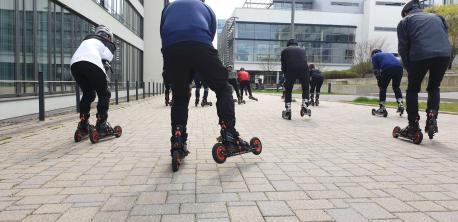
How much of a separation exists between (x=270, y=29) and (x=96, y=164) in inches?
2680

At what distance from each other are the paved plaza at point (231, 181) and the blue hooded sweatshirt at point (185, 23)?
1.29 meters

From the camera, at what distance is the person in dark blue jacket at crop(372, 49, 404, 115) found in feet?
32.8

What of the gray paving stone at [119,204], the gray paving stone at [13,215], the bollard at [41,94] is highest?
the bollard at [41,94]

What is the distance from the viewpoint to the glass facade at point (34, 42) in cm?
999

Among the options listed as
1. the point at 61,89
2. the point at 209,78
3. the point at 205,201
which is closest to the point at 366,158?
the point at 209,78

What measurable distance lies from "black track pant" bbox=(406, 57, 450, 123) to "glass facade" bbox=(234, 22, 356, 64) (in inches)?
2475

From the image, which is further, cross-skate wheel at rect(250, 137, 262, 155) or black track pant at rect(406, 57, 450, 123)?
black track pant at rect(406, 57, 450, 123)

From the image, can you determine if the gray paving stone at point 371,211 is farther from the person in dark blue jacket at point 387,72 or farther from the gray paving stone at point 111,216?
the person in dark blue jacket at point 387,72

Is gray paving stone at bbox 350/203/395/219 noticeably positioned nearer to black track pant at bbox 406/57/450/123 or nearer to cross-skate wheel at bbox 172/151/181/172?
cross-skate wheel at bbox 172/151/181/172

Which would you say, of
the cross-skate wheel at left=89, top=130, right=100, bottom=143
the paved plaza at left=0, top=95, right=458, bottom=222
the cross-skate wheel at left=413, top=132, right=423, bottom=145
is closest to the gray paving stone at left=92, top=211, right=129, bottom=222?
the paved plaza at left=0, top=95, right=458, bottom=222

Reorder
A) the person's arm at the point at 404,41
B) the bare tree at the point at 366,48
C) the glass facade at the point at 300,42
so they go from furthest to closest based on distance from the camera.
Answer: the glass facade at the point at 300,42, the bare tree at the point at 366,48, the person's arm at the point at 404,41

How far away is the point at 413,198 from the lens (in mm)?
3100

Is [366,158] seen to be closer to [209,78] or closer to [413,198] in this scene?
[413,198]

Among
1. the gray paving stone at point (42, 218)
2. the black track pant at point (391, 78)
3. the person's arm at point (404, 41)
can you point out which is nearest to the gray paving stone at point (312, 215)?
the gray paving stone at point (42, 218)
